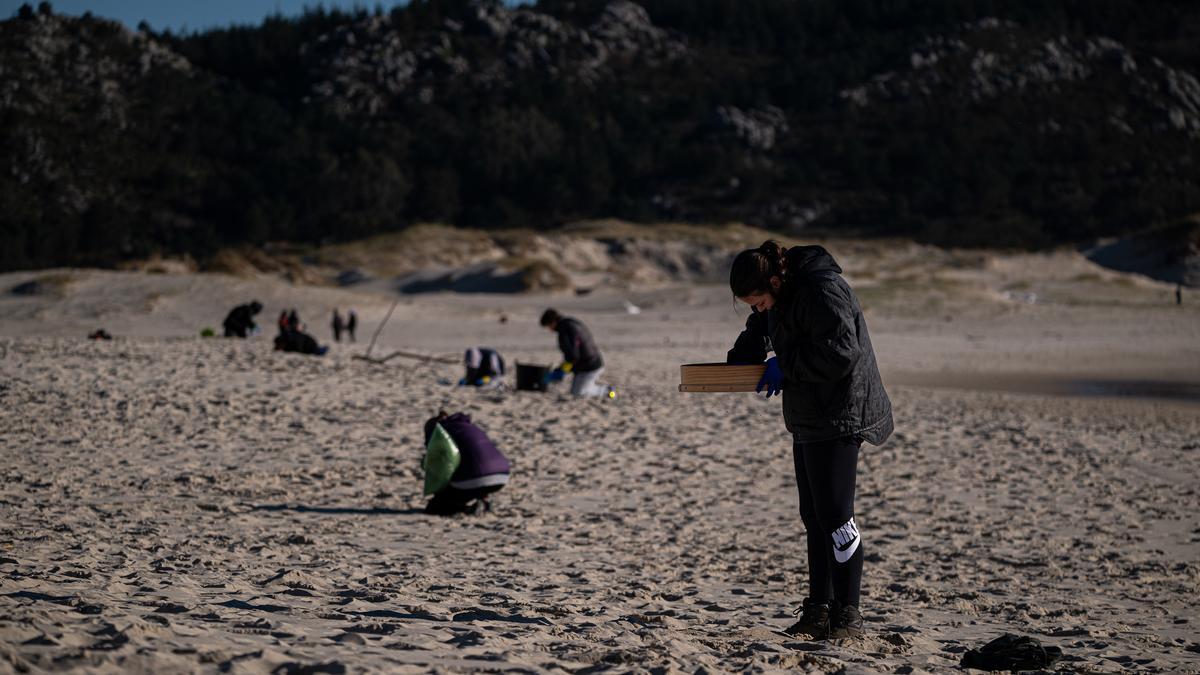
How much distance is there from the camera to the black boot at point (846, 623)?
14.9 ft

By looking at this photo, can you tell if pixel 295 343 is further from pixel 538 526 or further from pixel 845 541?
pixel 845 541

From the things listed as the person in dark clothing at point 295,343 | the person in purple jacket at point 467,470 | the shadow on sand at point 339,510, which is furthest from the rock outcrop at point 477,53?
the person in purple jacket at point 467,470

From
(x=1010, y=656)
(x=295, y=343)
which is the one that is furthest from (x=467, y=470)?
(x=295, y=343)

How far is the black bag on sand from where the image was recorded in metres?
4.31

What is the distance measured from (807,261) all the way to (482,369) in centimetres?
1013

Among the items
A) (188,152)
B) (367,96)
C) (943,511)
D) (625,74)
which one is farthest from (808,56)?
(943,511)

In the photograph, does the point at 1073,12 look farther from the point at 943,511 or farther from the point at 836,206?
the point at 943,511

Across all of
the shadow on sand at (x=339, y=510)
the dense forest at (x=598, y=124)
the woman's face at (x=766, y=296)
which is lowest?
the shadow on sand at (x=339, y=510)

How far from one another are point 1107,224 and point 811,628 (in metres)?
68.4

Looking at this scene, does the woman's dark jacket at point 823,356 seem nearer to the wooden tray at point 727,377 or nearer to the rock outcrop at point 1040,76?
the wooden tray at point 727,377

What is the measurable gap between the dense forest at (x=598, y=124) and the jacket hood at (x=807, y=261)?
54.0 meters

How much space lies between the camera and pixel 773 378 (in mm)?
4293

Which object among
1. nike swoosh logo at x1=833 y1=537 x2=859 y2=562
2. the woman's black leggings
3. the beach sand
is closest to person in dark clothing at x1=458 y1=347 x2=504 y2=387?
the beach sand

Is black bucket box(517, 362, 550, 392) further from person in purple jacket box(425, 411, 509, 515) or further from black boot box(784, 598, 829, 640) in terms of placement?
black boot box(784, 598, 829, 640)
